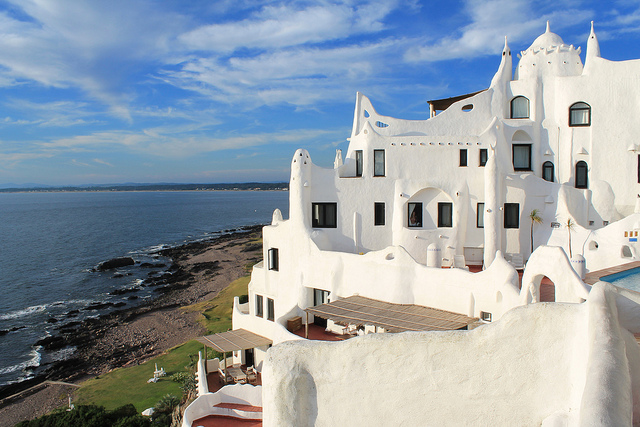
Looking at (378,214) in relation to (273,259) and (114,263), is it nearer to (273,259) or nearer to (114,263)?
(273,259)

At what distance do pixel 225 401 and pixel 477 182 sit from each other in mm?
16774

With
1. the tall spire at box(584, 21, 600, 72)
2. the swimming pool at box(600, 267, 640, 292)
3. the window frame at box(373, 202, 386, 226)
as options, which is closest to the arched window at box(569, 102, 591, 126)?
the tall spire at box(584, 21, 600, 72)

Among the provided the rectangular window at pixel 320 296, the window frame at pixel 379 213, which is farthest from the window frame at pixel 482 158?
the rectangular window at pixel 320 296

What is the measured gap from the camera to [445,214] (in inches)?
994

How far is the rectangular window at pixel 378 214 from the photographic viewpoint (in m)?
25.3

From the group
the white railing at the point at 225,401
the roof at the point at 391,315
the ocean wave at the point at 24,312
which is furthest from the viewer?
the ocean wave at the point at 24,312

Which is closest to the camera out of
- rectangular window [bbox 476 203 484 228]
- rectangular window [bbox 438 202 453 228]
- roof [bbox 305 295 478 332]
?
roof [bbox 305 295 478 332]

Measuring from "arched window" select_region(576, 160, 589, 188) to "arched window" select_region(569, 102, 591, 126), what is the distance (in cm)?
224

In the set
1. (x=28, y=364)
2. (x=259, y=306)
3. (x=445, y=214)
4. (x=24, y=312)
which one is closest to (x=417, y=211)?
(x=445, y=214)

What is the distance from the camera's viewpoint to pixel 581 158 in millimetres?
26234

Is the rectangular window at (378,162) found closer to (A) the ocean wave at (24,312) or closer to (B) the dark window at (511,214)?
(B) the dark window at (511,214)

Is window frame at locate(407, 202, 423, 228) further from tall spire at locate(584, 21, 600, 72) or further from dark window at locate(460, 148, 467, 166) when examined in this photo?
tall spire at locate(584, 21, 600, 72)

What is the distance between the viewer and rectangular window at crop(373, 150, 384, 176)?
25344mm

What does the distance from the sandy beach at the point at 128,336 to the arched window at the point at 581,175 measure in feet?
102
